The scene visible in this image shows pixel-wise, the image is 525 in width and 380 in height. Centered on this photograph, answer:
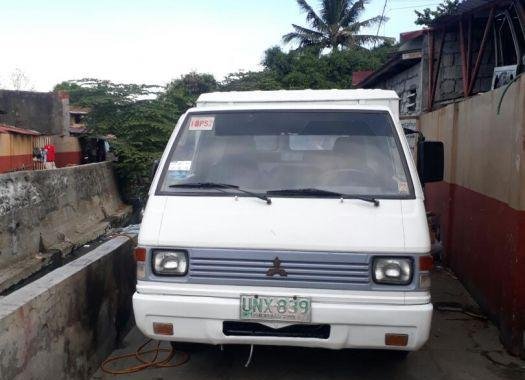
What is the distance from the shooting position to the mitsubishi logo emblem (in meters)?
3.26

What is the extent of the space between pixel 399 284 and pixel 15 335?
A: 2.22 meters

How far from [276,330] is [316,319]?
28 centimetres

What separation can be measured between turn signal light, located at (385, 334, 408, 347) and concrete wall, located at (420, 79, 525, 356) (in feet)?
4.82

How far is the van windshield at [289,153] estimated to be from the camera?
3697mm

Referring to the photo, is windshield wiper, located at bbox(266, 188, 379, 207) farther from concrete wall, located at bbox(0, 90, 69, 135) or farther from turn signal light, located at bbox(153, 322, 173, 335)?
concrete wall, located at bbox(0, 90, 69, 135)

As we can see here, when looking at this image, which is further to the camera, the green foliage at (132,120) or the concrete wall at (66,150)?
the concrete wall at (66,150)

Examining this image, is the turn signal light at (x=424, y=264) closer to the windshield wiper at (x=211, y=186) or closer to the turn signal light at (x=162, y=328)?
the windshield wiper at (x=211, y=186)

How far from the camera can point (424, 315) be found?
10.6ft

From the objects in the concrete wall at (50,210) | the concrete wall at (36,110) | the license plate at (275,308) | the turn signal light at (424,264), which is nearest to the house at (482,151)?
the turn signal light at (424,264)

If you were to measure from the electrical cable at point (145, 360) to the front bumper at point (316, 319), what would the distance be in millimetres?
780

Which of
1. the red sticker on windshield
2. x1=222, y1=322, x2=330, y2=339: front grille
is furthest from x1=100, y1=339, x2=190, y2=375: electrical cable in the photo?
the red sticker on windshield

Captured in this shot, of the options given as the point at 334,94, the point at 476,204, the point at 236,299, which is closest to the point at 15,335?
the point at 236,299

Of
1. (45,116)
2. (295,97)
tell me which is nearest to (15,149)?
(45,116)

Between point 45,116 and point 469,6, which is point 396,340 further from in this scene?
point 45,116
